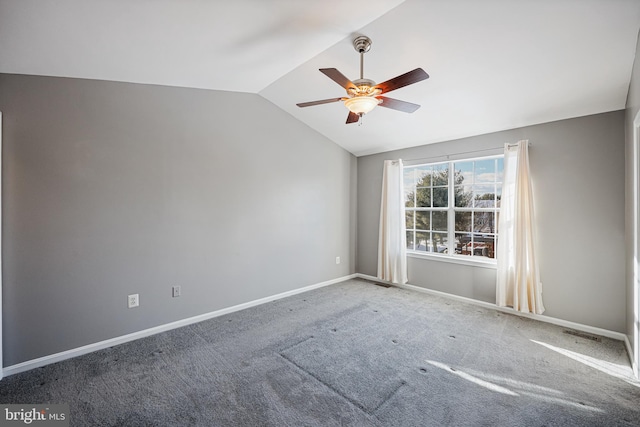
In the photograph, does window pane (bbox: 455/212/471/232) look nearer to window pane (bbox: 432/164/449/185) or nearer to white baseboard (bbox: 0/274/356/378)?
window pane (bbox: 432/164/449/185)

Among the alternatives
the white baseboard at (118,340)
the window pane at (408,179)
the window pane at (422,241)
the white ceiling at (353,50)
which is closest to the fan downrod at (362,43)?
the white ceiling at (353,50)

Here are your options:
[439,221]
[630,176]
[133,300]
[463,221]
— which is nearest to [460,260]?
[463,221]

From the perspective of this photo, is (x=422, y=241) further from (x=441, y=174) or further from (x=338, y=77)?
(x=338, y=77)

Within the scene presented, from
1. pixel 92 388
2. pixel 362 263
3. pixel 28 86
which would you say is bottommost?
pixel 92 388

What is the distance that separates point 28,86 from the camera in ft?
7.64

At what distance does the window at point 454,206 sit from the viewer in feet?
12.8

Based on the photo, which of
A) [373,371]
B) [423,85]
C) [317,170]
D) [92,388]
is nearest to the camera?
[92,388]

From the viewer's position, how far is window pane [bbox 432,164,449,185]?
14.2 ft

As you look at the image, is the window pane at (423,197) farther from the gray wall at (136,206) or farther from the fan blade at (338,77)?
the fan blade at (338,77)

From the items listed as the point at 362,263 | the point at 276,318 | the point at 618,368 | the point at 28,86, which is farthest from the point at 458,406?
the point at 28,86

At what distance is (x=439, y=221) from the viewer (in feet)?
14.5

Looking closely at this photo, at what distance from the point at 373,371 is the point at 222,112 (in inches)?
127

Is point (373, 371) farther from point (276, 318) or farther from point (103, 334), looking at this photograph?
point (103, 334)

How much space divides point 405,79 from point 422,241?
125 inches
